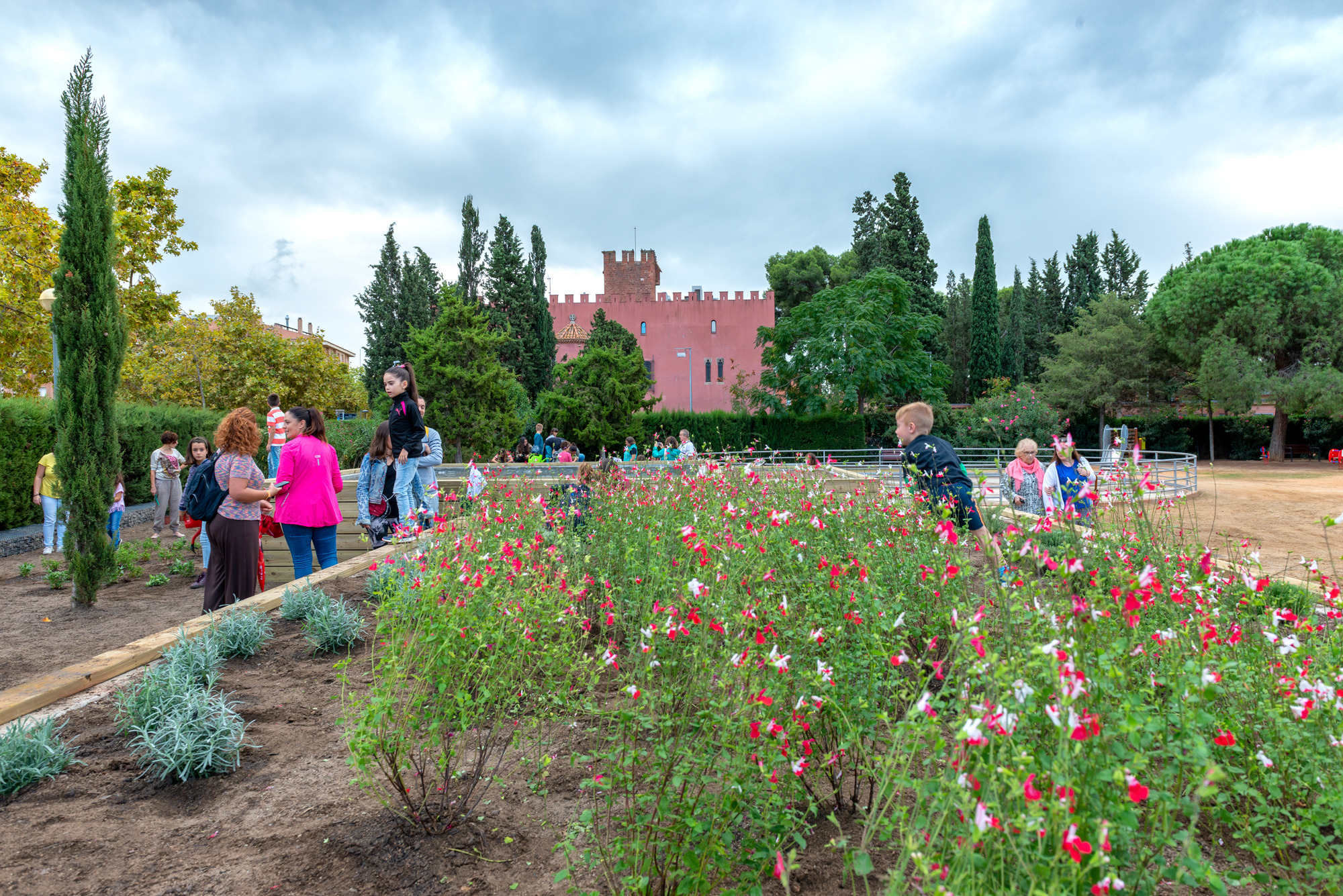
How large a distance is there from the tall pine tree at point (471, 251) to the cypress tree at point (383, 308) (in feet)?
11.8

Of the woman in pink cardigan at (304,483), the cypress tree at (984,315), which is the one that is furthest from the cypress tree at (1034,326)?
the woman in pink cardigan at (304,483)

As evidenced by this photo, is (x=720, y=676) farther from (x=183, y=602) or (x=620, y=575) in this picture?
(x=183, y=602)

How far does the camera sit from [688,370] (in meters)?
49.7

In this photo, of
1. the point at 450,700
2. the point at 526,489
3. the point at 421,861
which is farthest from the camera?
the point at 526,489

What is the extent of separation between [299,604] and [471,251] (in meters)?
35.3

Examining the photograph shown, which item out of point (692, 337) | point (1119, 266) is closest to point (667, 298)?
point (692, 337)

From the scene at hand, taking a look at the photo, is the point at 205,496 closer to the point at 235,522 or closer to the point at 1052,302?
the point at 235,522

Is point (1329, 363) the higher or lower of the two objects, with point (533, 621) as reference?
higher

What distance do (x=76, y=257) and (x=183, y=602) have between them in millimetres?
3204

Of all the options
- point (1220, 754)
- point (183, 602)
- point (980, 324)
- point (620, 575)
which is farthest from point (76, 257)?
point (980, 324)

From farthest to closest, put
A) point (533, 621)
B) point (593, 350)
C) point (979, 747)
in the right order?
point (593, 350), point (533, 621), point (979, 747)

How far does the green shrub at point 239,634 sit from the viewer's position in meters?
3.80

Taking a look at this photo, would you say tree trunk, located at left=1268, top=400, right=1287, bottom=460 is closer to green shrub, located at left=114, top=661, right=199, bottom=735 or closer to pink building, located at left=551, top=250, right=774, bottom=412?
pink building, located at left=551, top=250, right=774, bottom=412

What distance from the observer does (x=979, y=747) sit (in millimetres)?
1403
